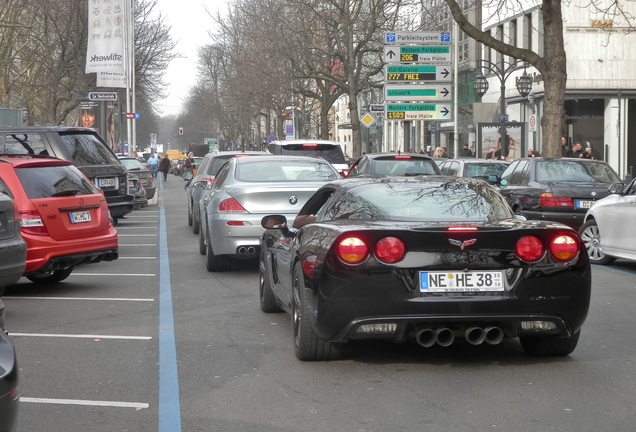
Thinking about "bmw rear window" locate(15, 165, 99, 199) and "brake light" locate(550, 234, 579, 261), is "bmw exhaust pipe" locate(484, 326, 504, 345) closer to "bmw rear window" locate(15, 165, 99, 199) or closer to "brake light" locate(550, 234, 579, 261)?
"brake light" locate(550, 234, 579, 261)

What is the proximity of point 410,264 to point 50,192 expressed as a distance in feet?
20.9

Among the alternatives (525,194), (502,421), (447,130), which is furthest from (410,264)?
(447,130)

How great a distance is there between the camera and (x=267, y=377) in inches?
301

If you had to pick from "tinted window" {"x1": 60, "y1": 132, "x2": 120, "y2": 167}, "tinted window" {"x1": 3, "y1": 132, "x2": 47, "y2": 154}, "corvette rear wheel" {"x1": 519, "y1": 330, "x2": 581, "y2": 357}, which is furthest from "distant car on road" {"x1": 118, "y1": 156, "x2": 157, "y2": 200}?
"corvette rear wheel" {"x1": 519, "y1": 330, "x2": 581, "y2": 357}

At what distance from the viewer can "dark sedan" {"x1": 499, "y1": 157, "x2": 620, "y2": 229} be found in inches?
734

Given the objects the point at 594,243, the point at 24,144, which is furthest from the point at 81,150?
the point at 594,243

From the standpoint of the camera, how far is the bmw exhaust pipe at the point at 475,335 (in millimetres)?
7660

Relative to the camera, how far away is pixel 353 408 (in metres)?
6.70

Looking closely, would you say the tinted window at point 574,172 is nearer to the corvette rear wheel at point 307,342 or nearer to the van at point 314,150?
the van at point 314,150

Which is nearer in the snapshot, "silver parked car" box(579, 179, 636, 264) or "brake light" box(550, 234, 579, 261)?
"brake light" box(550, 234, 579, 261)

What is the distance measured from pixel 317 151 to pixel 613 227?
13.1m

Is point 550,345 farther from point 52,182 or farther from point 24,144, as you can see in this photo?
point 24,144

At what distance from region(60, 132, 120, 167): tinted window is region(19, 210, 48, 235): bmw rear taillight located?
6.25 meters

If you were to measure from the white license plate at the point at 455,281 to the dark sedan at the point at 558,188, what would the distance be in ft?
36.4
